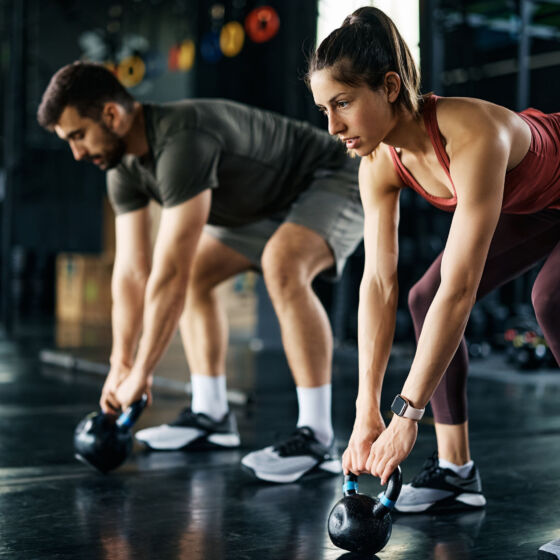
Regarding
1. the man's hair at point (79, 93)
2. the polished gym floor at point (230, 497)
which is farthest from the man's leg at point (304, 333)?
the man's hair at point (79, 93)

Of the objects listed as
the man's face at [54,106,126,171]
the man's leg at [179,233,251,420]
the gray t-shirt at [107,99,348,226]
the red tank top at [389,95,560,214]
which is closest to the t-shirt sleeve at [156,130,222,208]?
the gray t-shirt at [107,99,348,226]

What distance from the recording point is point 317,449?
2.14 meters

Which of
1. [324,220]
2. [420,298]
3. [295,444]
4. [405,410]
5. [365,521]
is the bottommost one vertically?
[295,444]

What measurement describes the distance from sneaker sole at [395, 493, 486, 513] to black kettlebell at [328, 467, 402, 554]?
0.35m

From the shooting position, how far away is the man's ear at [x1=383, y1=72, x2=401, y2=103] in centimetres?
138

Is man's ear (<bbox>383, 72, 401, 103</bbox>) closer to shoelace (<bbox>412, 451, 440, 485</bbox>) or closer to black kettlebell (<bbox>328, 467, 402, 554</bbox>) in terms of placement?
black kettlebell (<bbox>328, 467, 402, 554</bbox>)

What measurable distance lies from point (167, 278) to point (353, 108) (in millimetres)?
831

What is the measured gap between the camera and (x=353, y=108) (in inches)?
54.0

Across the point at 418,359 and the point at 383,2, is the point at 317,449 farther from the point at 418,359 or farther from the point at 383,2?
the point at 383,2

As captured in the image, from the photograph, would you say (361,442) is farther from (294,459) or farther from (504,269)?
(294,459)

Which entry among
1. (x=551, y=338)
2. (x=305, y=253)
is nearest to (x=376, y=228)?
(x=551, y=338)

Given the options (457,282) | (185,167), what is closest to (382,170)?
(457,282)

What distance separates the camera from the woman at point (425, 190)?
135 cm

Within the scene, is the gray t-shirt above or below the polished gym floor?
above
